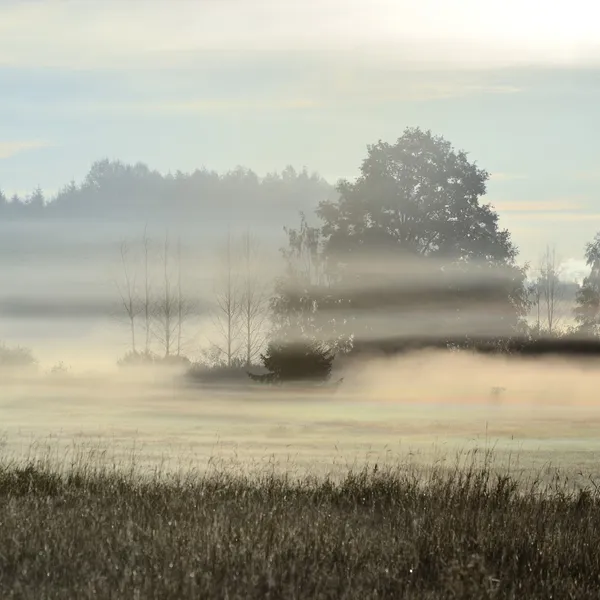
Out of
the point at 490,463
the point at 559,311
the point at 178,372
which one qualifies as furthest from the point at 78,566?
the point at 559,311

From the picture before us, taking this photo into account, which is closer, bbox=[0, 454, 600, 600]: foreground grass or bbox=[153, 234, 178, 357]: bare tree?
bbox=[0, 454, 600, 600]: foreground grass

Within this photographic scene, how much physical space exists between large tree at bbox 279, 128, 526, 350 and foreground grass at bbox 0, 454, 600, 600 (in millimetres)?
27563

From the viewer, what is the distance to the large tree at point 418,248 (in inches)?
1639

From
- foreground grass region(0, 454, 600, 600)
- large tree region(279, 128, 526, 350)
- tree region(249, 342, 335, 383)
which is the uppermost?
large tree region(279, 128, 526, 350)

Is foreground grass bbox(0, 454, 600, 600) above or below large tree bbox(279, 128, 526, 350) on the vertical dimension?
below

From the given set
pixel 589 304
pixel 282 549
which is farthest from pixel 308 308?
pixel 282 549

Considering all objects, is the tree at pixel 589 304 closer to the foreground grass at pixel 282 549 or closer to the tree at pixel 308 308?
the tree at pixel 308 308

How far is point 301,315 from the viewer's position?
143 ft

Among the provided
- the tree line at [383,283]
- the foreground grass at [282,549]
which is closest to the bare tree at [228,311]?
the tree line at [383,283]

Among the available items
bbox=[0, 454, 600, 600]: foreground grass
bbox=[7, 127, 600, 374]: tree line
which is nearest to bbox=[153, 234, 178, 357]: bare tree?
bbox=[7, 127, 600, 374]: tree line

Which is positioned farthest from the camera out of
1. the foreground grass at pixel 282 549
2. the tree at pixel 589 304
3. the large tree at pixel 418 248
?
the tree at pixel 589 304

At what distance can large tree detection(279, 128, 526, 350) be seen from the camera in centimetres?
4162

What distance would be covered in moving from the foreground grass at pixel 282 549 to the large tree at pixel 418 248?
27.6 metres

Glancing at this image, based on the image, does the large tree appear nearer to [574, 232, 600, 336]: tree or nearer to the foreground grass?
[574, 232, 600, 336]: tree
